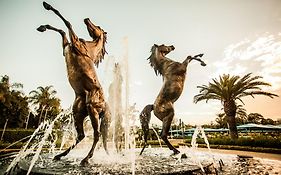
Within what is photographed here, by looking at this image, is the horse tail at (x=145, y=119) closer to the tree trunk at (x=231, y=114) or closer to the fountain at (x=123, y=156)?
the fountain at (x=123, y=156)

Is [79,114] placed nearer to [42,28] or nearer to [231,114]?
[42,28]

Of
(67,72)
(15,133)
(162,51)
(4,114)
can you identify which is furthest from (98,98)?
(4,114)

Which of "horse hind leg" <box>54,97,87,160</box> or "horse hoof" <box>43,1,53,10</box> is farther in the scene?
"horse hind leg" <box>54,97,87,160</box>

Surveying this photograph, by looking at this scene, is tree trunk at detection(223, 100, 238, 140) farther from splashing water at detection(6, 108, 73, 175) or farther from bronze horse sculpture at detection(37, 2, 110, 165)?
bronze horse sculpture at detection(37, 2, 110, 165)

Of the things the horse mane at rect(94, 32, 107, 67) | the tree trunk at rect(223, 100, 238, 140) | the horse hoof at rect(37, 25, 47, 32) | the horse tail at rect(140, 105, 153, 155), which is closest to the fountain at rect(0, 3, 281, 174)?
the horse hoof at rect(37, 25, 47, 32)

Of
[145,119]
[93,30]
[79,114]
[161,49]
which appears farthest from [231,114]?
[79,114]

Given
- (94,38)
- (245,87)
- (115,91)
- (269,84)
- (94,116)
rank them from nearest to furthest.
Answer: (94,116) → (94,38) → (115,91) → (269,84) → (245,87)

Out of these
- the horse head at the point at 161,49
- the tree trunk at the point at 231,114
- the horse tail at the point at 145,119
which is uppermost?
the horse head at the point at 161,49

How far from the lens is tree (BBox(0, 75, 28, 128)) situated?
3419cm

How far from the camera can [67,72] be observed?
189 inches

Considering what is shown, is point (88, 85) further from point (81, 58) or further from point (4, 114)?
point (4, 114)

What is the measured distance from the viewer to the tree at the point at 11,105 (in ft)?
112

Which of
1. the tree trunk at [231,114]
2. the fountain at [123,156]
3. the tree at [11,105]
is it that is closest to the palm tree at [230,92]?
the tree trunk at [231,114]

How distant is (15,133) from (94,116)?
81.0 feet
